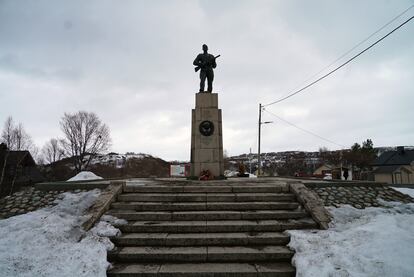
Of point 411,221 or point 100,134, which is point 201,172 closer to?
point 411,221

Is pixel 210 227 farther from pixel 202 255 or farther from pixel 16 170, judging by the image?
pixel 16 170

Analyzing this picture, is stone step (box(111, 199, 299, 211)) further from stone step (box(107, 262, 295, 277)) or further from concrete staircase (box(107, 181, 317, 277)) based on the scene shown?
stone step (box(107, 262, 295, 277))

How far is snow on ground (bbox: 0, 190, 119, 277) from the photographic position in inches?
155

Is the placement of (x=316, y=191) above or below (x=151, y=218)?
above

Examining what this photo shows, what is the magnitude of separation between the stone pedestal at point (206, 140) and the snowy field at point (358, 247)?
5.86m

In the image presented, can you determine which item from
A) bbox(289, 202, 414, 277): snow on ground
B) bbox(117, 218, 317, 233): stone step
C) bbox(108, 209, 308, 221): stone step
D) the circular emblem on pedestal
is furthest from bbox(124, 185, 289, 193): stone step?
the circular emblem on pedestal

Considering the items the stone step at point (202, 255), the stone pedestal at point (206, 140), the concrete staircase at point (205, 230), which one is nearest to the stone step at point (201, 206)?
the concrete staircase at point (205, 230)

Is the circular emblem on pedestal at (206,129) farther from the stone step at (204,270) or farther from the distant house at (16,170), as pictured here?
the distant house at (16,170)

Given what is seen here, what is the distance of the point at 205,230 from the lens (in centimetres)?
528

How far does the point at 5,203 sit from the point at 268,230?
6367 mm

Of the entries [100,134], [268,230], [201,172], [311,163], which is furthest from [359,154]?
[268,230]

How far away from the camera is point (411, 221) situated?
527 centimetres

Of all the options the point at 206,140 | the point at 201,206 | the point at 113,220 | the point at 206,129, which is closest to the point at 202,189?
the point at 201,206

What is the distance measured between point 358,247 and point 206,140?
288 inches
